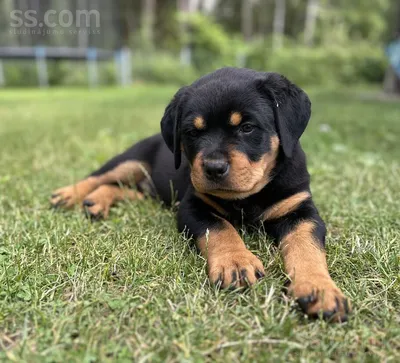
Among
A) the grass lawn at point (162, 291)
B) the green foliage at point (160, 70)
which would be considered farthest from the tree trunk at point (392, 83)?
the green foliage at point (160, 70)

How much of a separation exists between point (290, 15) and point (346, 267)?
45066mm

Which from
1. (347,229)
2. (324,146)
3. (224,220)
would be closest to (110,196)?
(224,220)

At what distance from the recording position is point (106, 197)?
143 inches

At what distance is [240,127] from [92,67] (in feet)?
72.9

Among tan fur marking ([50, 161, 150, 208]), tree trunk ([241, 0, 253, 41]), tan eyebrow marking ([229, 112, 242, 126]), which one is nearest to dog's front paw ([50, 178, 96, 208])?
tan fur marking ([50, 161, 150, 208])

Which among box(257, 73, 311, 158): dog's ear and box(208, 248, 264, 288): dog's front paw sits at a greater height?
box(257, 73, 311, 158): dog's ear

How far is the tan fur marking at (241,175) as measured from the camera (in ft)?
8.23

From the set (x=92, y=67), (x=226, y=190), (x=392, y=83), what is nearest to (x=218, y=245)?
(x=226, y=190)

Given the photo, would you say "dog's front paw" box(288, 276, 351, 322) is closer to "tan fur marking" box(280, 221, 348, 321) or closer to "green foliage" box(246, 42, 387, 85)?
"tan fur marking" box(280, 221, 348, 321)

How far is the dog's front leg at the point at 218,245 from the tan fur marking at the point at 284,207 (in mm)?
305

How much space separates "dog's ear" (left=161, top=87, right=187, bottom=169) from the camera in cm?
295

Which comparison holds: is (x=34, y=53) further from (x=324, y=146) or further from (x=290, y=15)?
(x=290, y=15)

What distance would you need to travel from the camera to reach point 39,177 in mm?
4516

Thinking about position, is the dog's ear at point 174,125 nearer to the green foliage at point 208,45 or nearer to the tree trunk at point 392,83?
the tree trunk at point 392,83
